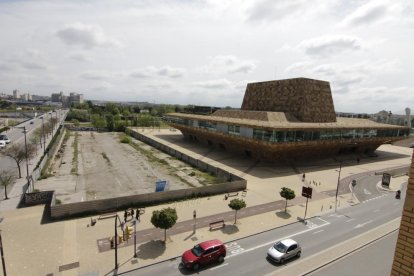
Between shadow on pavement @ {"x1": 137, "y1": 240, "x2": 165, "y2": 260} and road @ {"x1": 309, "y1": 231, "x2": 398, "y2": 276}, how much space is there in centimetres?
1261

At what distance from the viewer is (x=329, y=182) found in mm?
46125

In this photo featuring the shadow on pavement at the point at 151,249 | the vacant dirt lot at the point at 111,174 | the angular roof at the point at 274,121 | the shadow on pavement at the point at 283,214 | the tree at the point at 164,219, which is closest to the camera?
the shadow on pavement at the point at 151,249

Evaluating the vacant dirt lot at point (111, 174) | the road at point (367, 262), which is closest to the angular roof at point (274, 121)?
the vacant dirt lot at point (111, 174)

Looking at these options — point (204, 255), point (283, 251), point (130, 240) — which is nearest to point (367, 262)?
point (283, 251)

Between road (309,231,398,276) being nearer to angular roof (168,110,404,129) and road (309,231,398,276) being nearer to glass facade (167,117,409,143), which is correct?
angular roof (168,110,404,129)

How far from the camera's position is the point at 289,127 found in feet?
165

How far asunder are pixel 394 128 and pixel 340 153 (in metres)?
16.5

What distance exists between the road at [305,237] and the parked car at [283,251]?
1.93ft

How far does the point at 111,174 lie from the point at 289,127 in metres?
33.3

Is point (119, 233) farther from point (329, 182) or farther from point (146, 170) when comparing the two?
point (329, 182)

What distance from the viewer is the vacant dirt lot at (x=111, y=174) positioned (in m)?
38.1

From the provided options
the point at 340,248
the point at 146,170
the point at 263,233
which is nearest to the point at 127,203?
the point at 263,233

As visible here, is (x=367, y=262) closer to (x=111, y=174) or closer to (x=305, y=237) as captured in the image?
(x=305, y=237)

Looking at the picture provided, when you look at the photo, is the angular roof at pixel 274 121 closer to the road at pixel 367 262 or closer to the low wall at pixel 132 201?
the low wall at pixel 132 201
